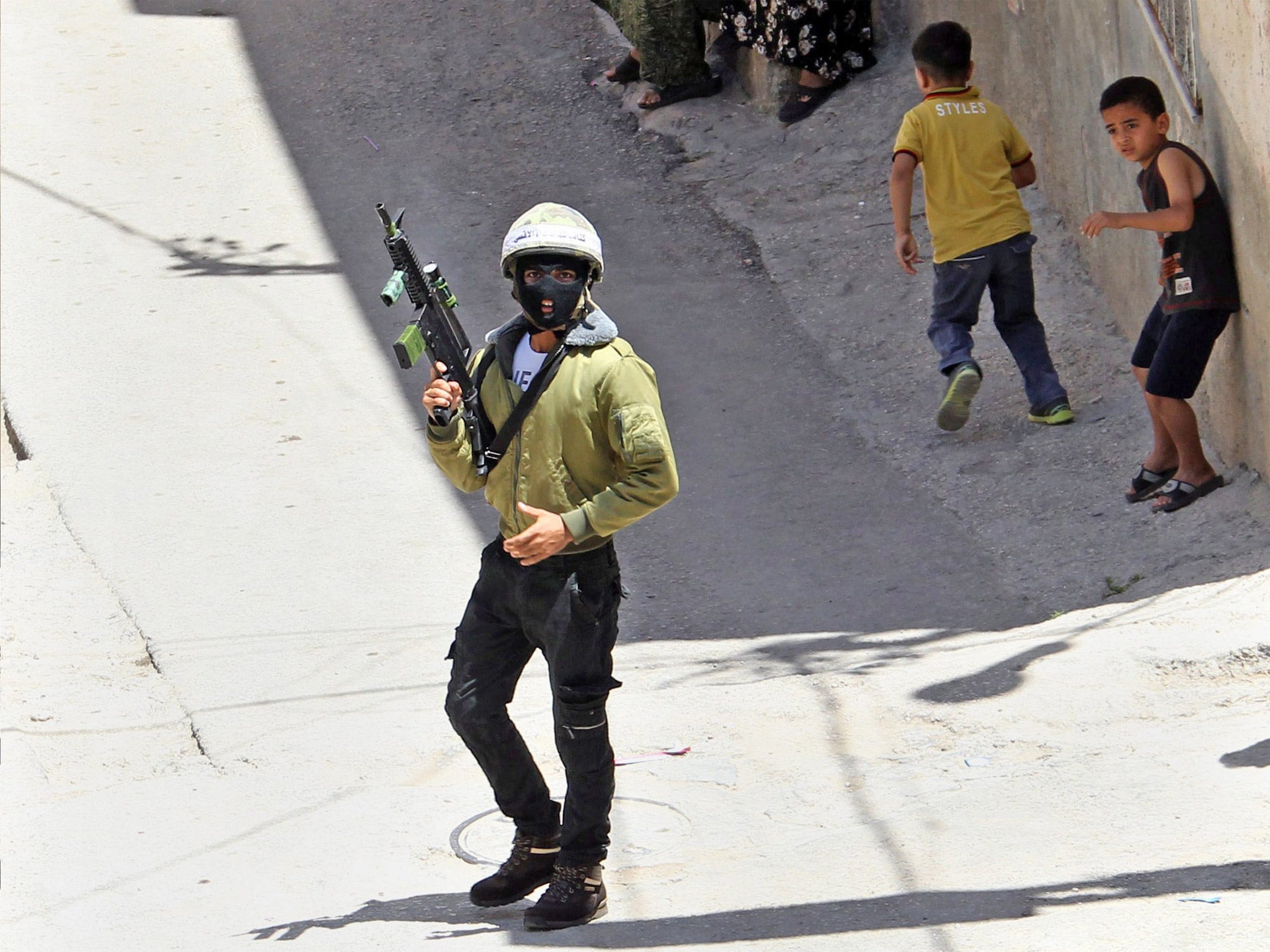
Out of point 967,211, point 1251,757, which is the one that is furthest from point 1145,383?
point 1251,757

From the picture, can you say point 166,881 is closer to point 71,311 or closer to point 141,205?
point 71,311

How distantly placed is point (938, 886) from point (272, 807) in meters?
2.03

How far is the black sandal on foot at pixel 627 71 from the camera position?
11.5 m

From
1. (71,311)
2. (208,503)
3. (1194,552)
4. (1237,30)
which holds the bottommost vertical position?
(1194,552)

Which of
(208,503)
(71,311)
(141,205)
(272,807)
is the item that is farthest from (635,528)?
(141,205)

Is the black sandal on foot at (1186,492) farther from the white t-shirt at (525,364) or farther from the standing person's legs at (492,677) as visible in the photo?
the white t-shirt at (525,364)

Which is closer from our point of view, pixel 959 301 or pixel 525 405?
pixel 525 405

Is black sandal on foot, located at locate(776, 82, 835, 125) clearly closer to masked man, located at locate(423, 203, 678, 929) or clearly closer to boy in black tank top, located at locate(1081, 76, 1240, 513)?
boy in black tank top, located at locate(1081, 76, 1240, 513)

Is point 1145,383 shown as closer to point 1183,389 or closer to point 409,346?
point 1183,389

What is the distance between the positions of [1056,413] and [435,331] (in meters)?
4.22

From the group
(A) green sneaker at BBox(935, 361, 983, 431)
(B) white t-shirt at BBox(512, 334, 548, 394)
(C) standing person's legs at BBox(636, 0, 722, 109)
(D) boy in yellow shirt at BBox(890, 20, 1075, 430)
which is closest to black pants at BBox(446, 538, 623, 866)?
(B) white t-shirt at BBox(512, 334, 548, 394)

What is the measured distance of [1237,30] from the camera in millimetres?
5832

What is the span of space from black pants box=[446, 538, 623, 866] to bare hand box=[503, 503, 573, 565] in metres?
0.16

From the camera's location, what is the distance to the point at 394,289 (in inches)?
147
